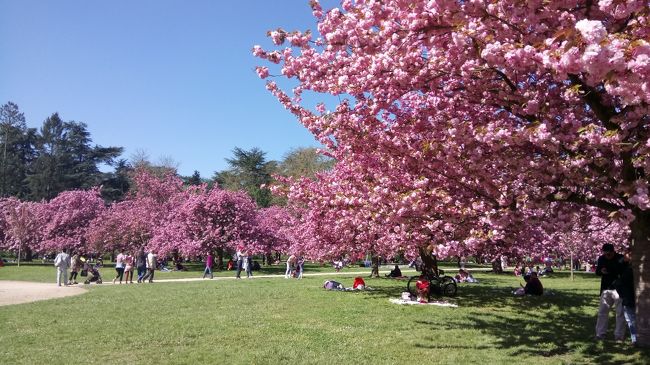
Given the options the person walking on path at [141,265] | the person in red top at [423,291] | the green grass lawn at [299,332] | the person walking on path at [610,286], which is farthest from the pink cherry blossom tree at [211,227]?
the person walking on path at [610,286]

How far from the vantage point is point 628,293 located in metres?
7.72

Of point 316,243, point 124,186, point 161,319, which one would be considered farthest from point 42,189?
point 161,319

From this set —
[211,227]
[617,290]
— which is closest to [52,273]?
[211,227]

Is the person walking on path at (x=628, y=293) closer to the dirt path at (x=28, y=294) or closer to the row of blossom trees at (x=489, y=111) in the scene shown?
the row of blossom trees at (x=489, y=111)

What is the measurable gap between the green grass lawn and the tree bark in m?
0.36

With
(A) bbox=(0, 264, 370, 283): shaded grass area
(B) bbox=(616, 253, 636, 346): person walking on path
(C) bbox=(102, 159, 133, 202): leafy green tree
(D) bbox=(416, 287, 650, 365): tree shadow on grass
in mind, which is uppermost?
(C) bbox=(102, 159, 133, 202): leafy green tree

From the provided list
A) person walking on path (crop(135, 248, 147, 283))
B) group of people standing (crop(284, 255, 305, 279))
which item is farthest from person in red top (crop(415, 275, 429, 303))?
person walking on path (crop(135, 248, 147, 283))

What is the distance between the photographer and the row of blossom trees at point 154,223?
3334 centimetres

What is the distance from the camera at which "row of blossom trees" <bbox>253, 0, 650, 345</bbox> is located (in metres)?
4.82

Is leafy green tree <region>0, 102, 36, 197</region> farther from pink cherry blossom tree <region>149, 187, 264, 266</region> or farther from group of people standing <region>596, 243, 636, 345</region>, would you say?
group of people standing <region>596, 243, 636, 345</region>

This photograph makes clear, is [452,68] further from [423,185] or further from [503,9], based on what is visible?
[423,185]

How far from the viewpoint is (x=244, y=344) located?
747cm

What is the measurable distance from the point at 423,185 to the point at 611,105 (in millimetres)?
2764

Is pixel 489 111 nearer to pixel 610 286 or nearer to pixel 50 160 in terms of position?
pixel 610 286
